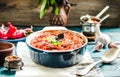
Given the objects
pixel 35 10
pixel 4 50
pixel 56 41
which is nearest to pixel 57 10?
pixel 35 10

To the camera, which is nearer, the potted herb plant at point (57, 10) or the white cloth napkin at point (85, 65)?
the white cloth napkin at point (85, 65)

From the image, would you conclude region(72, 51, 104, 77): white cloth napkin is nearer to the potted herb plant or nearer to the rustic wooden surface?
the potted herb plant

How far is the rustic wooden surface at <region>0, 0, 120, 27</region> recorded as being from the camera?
196 cm

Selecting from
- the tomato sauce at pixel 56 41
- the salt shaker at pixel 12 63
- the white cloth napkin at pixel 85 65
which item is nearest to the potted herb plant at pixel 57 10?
the tomato sauce at pixel 56 41

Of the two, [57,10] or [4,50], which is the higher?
[57,10]

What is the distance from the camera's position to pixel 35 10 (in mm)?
1979

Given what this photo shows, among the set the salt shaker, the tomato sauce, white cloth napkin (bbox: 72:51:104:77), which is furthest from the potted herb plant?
the salt shaker

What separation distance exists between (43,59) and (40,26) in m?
0.69

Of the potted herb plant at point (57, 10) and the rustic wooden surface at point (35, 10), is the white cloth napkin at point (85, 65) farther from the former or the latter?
the rustic wooden surface at point (35, 10)

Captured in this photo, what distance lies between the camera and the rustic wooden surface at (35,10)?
1.96 m

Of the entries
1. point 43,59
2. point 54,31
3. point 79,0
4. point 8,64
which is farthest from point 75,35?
point 79,0

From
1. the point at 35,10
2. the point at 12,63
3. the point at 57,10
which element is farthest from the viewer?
the point at 35,10

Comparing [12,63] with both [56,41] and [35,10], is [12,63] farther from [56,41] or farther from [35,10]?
[35,10]

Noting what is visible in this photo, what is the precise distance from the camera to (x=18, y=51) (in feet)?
4.95
